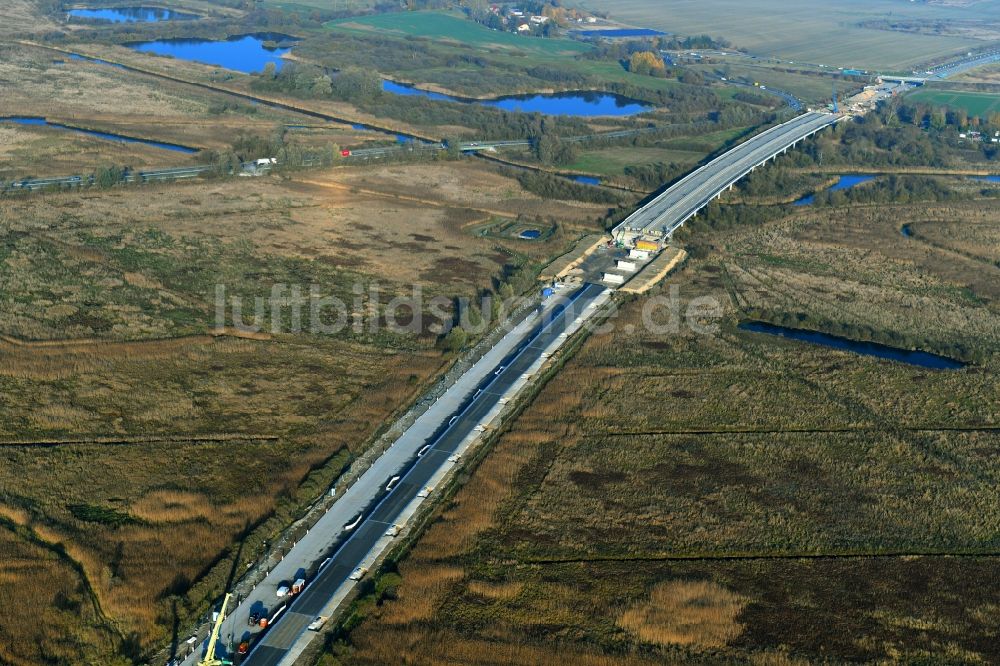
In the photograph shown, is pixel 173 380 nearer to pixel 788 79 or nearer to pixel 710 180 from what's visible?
pixel 710 180

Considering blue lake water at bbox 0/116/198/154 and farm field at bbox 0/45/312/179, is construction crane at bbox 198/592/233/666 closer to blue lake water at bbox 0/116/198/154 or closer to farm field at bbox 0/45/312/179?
farm field at bbox 0/45/312/179

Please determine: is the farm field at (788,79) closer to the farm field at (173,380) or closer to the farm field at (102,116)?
the farm field at (102,116)

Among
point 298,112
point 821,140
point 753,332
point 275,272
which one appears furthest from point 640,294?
point 298,112

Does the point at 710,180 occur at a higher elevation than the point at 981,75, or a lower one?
lower

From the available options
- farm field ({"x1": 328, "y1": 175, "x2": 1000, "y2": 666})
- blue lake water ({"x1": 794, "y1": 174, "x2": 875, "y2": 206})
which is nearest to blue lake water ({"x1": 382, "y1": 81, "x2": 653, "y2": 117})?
blue lake water ({"x1": 794, "y1": 174, "x2": 875, "y2": 206})

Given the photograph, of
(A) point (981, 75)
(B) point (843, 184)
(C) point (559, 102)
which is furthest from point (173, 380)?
(A) point (981, 75)

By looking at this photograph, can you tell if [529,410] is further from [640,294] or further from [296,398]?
[640,294]

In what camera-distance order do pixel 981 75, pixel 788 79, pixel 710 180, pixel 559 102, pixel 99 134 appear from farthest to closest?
pixel 981 75 → pixel 788 79 → pixel 559 102 → pixel 99 134 → pixel 710 180
